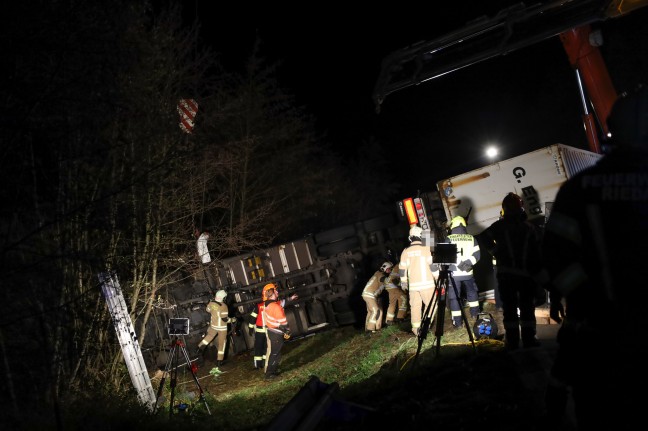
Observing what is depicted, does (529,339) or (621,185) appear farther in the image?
(529,339)

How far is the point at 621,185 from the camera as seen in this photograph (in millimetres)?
2383

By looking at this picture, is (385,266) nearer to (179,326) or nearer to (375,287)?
(375,287)

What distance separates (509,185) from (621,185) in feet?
28.5

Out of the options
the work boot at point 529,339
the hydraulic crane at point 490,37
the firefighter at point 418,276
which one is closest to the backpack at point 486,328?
the work boot at point 529,339

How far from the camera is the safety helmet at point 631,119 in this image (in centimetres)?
244

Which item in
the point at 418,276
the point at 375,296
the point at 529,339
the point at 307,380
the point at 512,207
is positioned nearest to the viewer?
the point at 529,339

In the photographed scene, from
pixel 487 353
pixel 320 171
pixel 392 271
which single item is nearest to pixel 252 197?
pixel 320 171

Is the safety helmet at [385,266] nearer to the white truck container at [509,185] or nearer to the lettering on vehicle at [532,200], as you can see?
the white truck container at [509,185]

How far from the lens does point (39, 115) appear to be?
4934mm

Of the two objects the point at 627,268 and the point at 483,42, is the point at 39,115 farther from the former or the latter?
the point at 483,42

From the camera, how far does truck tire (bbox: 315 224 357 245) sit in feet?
45.3

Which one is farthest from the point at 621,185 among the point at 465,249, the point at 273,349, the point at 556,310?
the point at 273,349

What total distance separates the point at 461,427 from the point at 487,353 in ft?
6.51

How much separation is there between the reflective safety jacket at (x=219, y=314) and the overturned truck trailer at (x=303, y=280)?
620mm
